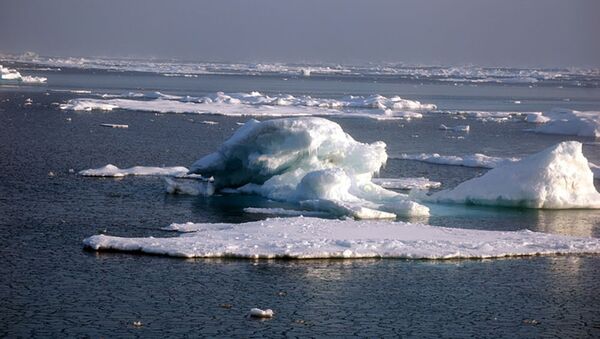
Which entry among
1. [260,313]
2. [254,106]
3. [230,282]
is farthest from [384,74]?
[260,313]

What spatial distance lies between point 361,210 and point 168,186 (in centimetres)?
532

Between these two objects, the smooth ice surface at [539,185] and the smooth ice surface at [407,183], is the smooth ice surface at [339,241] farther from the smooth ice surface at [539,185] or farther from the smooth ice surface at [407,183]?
the smooth ice surface at [407,183]

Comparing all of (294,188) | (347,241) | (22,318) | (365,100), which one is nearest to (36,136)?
(294,188)

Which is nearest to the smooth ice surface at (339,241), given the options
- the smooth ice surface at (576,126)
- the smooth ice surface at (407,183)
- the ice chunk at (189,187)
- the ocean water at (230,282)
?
the ocean water at (230,282)

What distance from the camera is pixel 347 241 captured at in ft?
59.8

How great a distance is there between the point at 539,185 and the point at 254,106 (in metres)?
33.2

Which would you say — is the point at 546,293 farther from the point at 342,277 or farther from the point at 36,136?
the point at 36,136

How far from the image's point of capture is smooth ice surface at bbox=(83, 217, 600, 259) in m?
17.6

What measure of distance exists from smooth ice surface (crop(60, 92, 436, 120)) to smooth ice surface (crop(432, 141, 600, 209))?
2513cm

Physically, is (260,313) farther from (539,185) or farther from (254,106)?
(254,106)

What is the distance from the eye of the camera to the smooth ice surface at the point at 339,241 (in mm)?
17578

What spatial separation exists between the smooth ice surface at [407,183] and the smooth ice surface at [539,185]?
2.26m

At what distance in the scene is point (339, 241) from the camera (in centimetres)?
1827

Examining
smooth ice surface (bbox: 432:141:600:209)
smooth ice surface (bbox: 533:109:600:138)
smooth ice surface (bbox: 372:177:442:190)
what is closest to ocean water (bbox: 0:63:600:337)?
smooth ice surface (bbox: 432:141:600:209)
